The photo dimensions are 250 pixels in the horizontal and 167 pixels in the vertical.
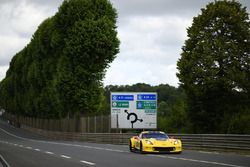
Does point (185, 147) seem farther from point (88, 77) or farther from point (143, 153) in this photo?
point (88, 77)

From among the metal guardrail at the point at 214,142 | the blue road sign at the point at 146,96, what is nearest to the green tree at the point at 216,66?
the blue road sign at the point at 146,96

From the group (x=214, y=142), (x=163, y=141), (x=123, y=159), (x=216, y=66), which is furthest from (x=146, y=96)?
(x=123, y=159)

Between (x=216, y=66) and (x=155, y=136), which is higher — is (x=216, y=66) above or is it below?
above

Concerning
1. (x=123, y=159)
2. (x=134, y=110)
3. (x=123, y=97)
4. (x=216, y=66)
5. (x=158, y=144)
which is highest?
(x=216, y=66)

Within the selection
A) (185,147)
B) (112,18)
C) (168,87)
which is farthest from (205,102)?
(168,87)

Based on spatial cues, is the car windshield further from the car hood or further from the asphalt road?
the asphalt road

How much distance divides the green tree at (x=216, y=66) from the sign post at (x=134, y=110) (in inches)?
120

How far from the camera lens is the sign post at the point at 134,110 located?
4781 cm

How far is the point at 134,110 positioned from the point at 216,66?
7.72 m

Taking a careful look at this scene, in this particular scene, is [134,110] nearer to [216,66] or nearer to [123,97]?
[123,97]

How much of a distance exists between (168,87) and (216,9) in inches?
4194

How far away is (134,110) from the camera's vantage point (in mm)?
48250

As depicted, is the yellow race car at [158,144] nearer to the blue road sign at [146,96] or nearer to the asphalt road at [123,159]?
the asphalt road at [123,159]

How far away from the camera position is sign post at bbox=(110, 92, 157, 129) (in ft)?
157
